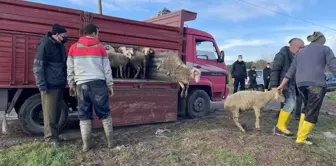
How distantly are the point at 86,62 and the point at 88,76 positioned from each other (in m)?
0.21

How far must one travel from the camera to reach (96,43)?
4.22 m

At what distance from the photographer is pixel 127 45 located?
6551 millimetres

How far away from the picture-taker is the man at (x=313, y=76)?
4.67 meters

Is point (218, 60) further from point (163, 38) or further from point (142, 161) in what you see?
point (142, 161)

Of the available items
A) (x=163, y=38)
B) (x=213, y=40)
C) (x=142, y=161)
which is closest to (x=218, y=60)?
(x=213, y=40)

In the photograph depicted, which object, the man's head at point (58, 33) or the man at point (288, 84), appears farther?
the man at point (288, 84)

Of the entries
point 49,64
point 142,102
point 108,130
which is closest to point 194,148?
point 108,130

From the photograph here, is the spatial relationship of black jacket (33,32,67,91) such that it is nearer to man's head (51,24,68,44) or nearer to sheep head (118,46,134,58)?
man's head (51,24,68,44)

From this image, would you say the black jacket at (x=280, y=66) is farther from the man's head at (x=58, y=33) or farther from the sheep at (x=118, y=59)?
the man's head at (x=58, y=33)

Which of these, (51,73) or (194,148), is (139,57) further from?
(194,148)

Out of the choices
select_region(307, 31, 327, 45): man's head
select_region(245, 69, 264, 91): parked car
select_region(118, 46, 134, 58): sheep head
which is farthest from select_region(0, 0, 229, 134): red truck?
select_region(245, 69, 264, 91): parked car

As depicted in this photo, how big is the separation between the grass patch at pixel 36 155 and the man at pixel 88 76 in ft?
1.26

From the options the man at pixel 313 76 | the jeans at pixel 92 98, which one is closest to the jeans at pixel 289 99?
the man at pixel 313 76

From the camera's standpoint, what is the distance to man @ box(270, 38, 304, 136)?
5.63 meters
